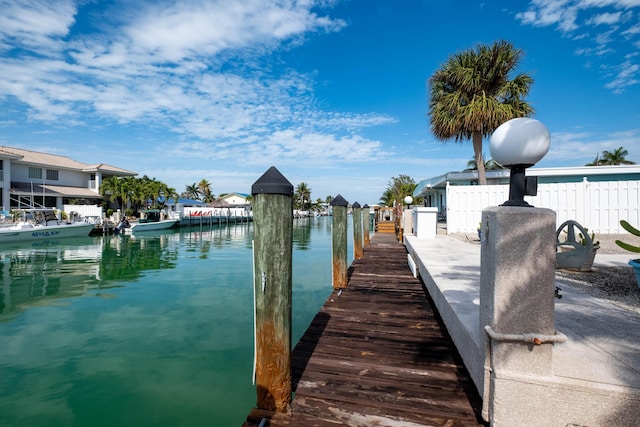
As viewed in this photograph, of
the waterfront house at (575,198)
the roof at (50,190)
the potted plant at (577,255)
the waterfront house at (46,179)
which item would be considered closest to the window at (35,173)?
the waterfront house at (46,179)

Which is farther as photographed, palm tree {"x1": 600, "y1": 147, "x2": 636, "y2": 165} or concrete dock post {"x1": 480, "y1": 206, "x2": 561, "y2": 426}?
palm tree {"x1": 600, "y1": 147, "x2": 636, "y2": 165}

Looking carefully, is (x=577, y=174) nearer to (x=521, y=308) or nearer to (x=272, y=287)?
(x=521, y=308)

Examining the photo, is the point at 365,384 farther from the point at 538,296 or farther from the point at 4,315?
the point at 4,315

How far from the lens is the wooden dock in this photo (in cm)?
274

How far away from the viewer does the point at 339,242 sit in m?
7.53

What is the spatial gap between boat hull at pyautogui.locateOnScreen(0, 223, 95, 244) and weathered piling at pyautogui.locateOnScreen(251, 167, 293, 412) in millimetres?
32413

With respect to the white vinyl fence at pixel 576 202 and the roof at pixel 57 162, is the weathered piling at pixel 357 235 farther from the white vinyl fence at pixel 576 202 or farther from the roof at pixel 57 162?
the roof at pixel 57 162

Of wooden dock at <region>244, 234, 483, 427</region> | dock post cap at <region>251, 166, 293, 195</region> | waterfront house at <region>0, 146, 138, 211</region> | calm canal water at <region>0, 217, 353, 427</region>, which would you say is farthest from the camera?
waterfront house at <region>0, 146, 138, 211</region>

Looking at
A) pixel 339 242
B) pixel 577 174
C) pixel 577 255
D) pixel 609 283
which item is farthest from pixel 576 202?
A: pixel 339 242

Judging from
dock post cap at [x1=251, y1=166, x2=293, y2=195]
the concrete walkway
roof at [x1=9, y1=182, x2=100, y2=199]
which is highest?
roof at [x1=9, y1=182, x2=100, y2=199]

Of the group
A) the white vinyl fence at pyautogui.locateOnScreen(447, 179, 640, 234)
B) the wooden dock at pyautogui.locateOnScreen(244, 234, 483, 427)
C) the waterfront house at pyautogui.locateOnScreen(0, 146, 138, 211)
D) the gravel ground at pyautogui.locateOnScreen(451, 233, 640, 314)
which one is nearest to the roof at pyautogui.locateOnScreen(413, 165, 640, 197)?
the white vinyl fence at pyautogui.locateOnScreen(447, 179, 640, 234)

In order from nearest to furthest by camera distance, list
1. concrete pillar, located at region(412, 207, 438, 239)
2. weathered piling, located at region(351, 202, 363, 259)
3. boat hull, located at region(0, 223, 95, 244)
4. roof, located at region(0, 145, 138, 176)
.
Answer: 1. weathered piling, located at region(351, 202, 363, 259)
2. concrete pillar, located at region(412, 207, 438, 239)
3. boat hull, located at region(0, 223, 95, 244)
4. roof, located at region(0, 145, 138, 176)

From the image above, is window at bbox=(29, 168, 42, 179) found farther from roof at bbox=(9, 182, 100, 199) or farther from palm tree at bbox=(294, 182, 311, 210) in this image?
palm tree at bbox=(294, 182, 311, 210)

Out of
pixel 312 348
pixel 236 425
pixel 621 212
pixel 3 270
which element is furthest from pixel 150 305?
pixel 621 212
